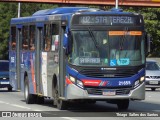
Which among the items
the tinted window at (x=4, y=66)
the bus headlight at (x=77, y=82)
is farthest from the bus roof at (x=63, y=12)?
the tinted window at (x=4, y=66)

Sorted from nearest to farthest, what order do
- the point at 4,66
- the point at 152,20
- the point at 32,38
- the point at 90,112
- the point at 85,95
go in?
the point at 85,95 → the point at 90,112 → the point at 32,38 → the point at 4,66 → the point at 152,20

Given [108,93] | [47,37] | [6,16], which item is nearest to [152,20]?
[6,16]

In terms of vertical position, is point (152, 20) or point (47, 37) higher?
point (47, 37)

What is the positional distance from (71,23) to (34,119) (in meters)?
3.62

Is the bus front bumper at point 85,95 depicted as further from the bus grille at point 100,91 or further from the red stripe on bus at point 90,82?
the red stripe on bus at point 90,82

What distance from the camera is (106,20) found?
70.4ft

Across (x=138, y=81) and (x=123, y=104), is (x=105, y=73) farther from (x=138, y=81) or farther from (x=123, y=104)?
(x=123, y=104)

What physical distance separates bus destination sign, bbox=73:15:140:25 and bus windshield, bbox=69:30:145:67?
29 cm

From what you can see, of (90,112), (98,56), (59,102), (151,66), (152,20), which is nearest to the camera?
(98,56)

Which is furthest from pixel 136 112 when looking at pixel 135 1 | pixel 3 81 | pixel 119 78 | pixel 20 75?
pixel 135 1

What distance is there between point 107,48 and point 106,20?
0.88 meters

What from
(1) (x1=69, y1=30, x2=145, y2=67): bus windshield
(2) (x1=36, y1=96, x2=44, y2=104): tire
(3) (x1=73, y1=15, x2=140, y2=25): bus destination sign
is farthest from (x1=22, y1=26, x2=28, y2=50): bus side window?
(1) (x1=69, y1=30, x2=145, y2=67): bus windshield

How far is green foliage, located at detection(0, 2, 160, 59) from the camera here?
6850cm

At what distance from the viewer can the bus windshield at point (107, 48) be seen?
21047 millimetres
